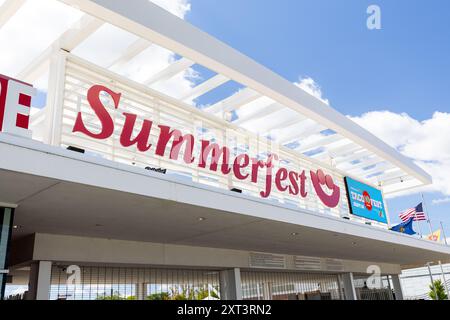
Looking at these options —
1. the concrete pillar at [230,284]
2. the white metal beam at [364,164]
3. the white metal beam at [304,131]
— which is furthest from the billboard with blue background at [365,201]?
the concrete pillar at [230,284]

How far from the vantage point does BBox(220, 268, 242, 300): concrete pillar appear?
995 cm

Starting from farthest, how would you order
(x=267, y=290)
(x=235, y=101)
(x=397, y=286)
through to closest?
(x=397, y=286) → (x=267, y=290) → (x=235, y=101)

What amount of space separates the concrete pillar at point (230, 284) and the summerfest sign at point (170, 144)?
229cm

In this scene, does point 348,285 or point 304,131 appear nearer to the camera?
point 304,131

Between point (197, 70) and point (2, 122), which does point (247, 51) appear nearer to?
point (197, 70)

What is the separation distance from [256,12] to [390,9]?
2972 mm

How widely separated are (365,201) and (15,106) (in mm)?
10730

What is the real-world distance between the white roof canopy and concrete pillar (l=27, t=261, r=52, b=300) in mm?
3393

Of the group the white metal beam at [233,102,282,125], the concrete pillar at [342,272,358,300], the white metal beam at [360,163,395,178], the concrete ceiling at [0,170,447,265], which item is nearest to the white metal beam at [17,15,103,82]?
the concrete ceiling at [0,170,447,265]

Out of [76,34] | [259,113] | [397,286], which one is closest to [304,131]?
[259,113]

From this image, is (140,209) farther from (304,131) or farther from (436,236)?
(436,236)

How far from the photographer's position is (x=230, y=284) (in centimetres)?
1008

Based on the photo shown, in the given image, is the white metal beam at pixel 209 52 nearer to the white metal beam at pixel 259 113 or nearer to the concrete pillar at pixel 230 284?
the white metal beam at pixel 259 113

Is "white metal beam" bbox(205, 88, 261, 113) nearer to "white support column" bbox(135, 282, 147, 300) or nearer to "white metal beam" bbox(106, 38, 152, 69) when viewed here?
"white metal beam" bbox(106, 38, 152, 69)
